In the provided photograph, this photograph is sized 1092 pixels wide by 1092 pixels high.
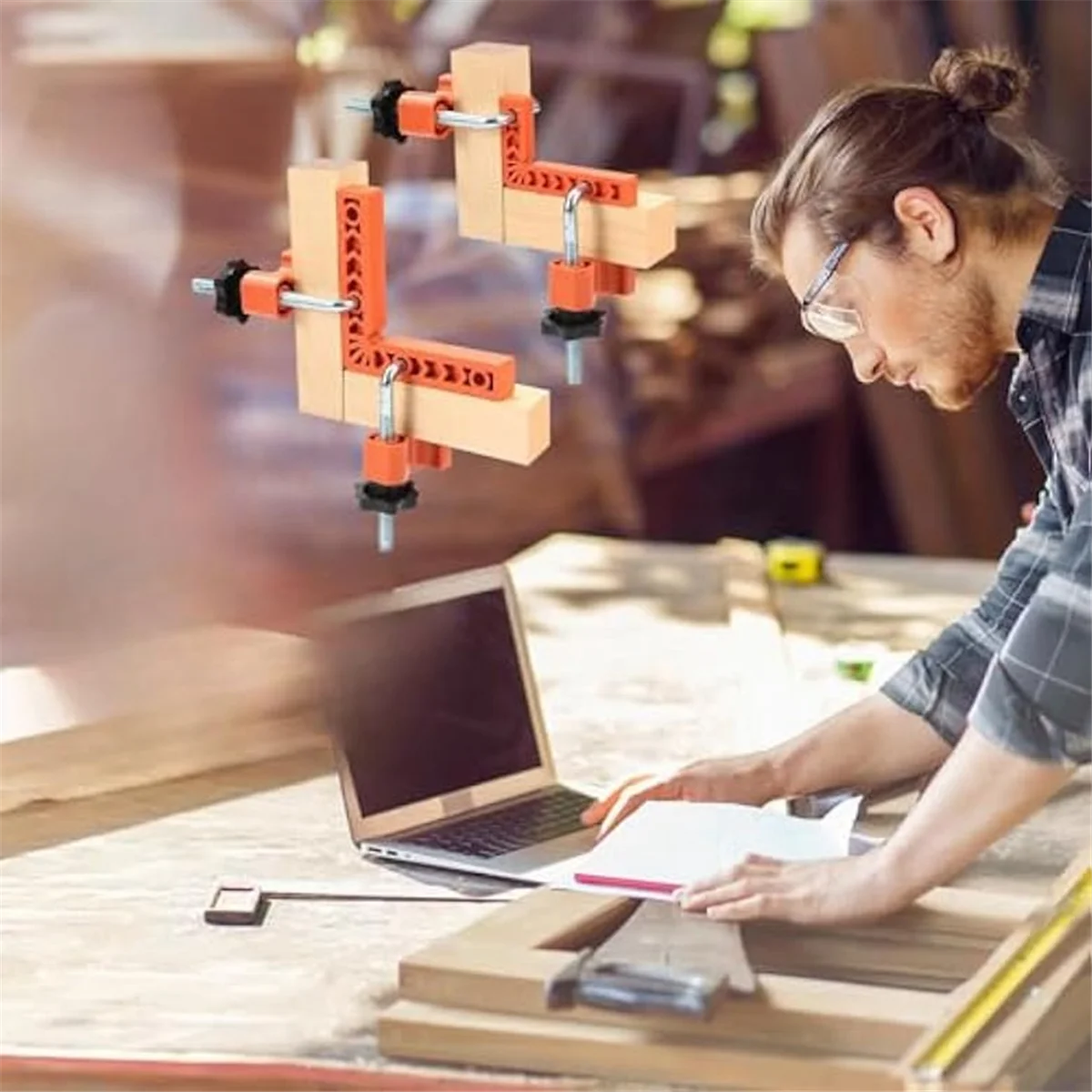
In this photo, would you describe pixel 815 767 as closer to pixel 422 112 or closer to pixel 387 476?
pixel 387 476

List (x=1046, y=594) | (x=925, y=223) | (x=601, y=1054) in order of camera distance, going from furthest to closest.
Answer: (x=925, y=223) < (x=1046, y=594) < (x=601, y=1054)

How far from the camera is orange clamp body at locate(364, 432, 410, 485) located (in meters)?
2.30

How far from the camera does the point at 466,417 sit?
2271 mm

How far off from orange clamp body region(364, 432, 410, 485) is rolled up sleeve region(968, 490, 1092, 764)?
0.58m

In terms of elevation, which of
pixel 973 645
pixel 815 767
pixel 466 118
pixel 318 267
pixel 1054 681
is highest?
pixel 466 118

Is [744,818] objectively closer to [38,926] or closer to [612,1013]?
→ [612,1013]

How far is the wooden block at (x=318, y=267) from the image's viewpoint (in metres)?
2.29

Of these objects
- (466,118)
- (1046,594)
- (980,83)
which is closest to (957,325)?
(980,83)

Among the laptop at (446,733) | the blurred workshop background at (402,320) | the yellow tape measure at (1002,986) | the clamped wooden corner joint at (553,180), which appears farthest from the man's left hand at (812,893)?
the blurred workshop background at (402,320)

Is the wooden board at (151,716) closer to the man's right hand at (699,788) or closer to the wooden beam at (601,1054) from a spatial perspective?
the man's right hand at (699,788)

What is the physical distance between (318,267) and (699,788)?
0.61 meters

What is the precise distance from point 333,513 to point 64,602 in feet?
4.48

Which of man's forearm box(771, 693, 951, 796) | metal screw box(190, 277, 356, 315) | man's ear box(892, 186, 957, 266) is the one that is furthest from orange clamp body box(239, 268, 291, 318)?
man's forearm box(771, 693, 951, 796)

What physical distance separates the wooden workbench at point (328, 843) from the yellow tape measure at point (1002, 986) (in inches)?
4.0
